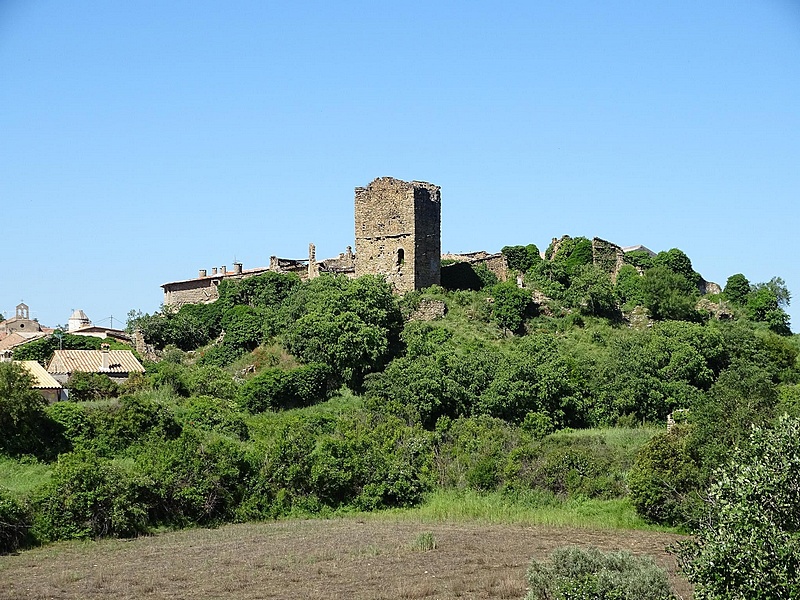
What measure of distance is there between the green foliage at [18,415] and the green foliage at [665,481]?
1700 centimetres

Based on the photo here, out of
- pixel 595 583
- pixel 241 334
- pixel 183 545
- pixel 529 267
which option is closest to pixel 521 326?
pixel 529 267

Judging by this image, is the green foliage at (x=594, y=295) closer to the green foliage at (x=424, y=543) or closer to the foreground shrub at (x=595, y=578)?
the green foliage at (x=424, y=543)

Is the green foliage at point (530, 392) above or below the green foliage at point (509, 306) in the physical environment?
below

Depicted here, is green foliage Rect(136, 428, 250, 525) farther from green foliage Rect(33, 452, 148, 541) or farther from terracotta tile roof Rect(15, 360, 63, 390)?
terracotta tile roof Rect(15, 360, 63, 390)

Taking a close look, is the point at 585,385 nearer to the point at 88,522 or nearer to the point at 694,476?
the point at 694,476

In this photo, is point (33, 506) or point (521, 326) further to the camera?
point (521, 326)

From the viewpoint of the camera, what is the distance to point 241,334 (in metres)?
42.1

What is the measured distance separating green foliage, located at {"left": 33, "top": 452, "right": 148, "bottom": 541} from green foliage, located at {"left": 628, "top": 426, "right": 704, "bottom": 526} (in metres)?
13.2

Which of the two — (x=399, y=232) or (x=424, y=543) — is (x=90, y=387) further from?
(x=424, y=543)

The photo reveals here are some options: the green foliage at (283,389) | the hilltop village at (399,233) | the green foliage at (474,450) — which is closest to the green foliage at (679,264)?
the hilltop village at (399,233)

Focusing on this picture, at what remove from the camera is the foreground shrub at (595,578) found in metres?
14.9

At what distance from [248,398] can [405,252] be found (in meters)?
9.73

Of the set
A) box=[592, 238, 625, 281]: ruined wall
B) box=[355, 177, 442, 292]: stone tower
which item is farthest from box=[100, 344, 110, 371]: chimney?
box=[592, 238, 625, 281]: ruined wall

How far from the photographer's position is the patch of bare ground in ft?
65.2
